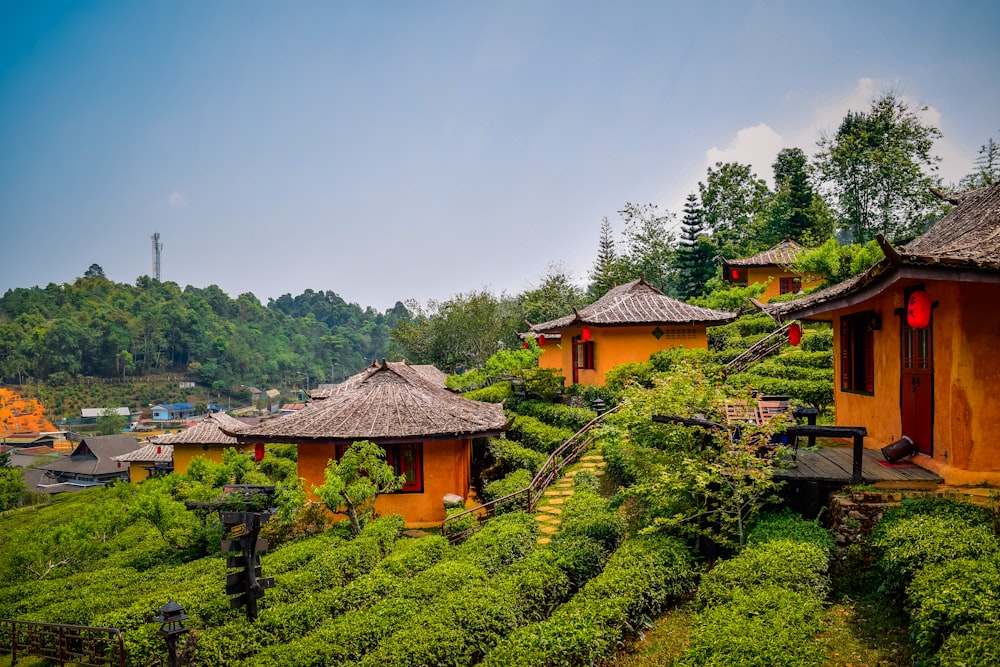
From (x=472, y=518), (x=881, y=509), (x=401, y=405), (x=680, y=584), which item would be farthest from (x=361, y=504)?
(x=881, y=509)

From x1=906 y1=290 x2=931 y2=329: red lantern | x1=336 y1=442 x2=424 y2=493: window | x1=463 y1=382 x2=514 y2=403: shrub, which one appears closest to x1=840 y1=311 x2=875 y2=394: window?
x1=906 y1=290 x2=931 y2=329: red lantern

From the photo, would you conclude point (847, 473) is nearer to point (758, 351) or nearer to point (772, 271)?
point (758, 351)

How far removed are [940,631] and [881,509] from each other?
8.53 feet

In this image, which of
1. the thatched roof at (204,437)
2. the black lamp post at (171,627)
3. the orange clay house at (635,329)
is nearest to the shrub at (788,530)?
the black lamp post at (171,627)

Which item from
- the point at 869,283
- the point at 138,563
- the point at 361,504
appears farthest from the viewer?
the point at 138,563

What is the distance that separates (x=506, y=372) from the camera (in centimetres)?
3359

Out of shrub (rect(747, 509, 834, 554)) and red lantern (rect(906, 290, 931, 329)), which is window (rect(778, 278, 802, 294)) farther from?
shrub (rect(747, 509, 834, 554))

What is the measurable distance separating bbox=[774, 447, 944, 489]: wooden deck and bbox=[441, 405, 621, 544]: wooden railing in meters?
3.71

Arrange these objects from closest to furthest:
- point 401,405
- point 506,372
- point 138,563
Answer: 1. point 138,563
2. point 401,405
3. point 506,372

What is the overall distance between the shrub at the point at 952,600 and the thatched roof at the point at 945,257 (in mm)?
3088

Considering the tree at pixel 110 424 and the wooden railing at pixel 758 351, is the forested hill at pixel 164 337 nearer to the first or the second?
the tree at pixel 110 424

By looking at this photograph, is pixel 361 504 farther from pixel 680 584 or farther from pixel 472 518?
pixel 680 584

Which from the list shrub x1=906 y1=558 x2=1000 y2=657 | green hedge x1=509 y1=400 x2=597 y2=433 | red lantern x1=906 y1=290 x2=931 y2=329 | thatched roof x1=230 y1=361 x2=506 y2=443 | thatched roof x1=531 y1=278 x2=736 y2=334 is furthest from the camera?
thatched roof x1=531 y1=278 x2=736 y2=334

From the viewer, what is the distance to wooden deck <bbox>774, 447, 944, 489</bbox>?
760cm
